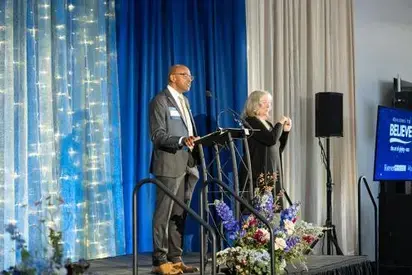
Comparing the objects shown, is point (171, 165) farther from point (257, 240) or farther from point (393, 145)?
point (393, 145)

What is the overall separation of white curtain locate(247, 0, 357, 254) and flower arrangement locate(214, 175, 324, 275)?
2426 millimetres

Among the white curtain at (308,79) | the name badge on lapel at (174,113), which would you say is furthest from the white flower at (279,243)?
the white curtain at (308,79)

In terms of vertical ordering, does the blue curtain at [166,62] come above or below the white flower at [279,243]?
above

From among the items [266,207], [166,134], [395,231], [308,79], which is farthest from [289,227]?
[308,79]

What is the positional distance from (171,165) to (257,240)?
757 mm

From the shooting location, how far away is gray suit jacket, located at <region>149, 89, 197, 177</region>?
5.40 metres

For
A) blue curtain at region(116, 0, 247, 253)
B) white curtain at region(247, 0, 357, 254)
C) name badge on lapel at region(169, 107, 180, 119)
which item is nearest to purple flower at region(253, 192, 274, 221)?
name badge on lapel at region(169, 107, 180, 119)

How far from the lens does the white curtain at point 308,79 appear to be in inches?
313

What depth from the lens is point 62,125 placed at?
21.9 feet

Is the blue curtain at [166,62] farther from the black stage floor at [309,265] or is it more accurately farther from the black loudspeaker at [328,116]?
the black loudspeaker at [328,116]

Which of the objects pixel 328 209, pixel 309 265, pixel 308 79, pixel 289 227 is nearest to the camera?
pixel 289 227

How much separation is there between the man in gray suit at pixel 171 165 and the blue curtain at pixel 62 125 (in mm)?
967

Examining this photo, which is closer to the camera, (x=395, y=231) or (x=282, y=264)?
(x=282, y=264)

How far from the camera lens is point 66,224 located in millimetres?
6609
